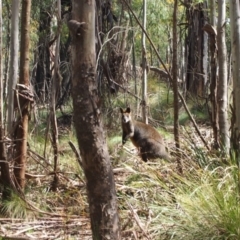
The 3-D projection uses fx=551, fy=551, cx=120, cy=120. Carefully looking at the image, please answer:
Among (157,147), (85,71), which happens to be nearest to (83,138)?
(85,71)

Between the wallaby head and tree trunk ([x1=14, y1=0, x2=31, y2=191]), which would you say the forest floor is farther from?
the wallaby head

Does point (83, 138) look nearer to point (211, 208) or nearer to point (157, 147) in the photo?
point (211, 208)

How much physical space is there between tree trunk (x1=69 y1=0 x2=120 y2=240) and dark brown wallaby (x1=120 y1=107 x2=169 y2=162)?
5.25 m

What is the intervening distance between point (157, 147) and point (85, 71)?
606cm

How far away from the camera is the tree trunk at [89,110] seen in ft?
11.6

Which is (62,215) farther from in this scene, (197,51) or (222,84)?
(197,51)

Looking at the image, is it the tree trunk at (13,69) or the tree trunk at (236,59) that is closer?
the tree trunk at (236,59)

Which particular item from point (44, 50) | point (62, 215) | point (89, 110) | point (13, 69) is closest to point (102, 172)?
point (89, 110)

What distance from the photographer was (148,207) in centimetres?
478

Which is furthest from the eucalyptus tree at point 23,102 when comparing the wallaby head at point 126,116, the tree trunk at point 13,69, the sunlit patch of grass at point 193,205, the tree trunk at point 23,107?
the wallaby head at point 126,116

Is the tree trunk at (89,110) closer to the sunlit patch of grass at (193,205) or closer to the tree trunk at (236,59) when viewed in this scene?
the sunlit patch of grass at (193,205)

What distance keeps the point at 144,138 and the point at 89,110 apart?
21.1ft

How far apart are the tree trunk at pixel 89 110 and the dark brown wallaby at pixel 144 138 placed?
525 cm

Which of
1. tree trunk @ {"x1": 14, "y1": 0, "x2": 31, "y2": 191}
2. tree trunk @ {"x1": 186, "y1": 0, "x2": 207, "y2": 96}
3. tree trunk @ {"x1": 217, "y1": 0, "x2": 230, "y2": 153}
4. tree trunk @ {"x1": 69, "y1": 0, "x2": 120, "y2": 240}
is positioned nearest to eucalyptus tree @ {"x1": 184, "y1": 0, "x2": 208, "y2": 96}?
tree trunk @ {"x1": 186, "y1": 0, "x2": 207, "y2": 96}
